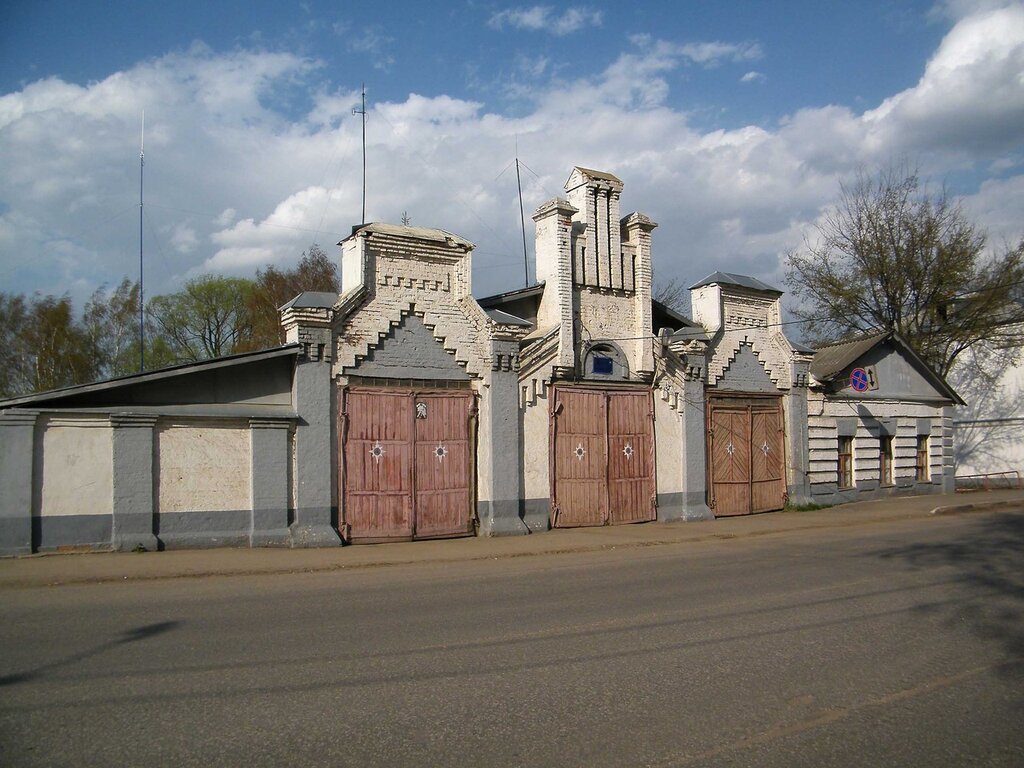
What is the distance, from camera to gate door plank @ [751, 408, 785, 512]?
21703 mm

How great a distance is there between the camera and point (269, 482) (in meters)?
15.2

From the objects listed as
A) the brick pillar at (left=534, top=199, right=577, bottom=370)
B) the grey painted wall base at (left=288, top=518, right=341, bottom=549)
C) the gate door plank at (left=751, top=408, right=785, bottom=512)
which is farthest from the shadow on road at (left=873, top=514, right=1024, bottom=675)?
the grey painted wall base at (left=288, top=518, right=341, bottom=549)

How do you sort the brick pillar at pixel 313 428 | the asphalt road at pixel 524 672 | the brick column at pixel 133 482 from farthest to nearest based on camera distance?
the brick pillar at pixel 313 428 < the brick column at pixel 133 482 < the asphalt road at pixel 524 672

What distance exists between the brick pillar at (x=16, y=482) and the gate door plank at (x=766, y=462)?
16.1 metres

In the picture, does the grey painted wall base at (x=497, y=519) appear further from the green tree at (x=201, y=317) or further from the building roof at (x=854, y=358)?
the green tree at (x=201, y=317)

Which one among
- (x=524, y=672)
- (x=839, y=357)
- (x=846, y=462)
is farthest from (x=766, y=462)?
(x=524, y=672)

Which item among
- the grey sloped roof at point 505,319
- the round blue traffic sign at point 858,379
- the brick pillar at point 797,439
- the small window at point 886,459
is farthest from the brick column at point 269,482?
the small window at point 886,459

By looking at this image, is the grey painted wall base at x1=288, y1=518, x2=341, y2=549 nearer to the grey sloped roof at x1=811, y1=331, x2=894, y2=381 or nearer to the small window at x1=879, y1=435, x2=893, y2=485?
the grey sloped roof at x1=811, y1=331, x2=894, y2=381

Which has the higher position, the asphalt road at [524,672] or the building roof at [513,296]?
the building roof at [513,296]

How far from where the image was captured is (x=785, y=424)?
22.4 meters

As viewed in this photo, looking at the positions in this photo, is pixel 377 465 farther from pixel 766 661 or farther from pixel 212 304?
pixel 212 304

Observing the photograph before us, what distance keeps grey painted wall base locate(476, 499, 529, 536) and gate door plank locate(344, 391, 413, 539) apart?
1549 mm

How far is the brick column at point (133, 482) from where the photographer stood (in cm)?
→ 1402

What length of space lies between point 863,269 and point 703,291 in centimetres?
1408
